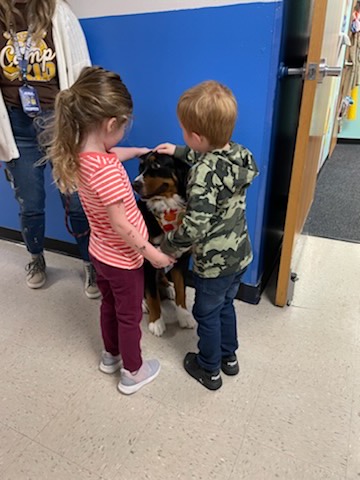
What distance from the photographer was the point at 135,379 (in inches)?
51.8

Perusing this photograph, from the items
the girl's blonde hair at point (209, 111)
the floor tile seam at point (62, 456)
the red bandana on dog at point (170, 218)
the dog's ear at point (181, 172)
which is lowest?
the floor tile seam at point (62, 456)

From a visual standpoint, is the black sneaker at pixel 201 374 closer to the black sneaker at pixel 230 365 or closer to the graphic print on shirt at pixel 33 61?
the black sneaker at pixel 230 365

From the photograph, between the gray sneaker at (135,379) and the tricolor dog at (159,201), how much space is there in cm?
23

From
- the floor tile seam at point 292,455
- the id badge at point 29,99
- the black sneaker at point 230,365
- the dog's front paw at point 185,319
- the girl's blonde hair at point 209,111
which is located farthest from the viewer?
the dog's front paw at point 185,319

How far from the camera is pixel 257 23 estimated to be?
131cm

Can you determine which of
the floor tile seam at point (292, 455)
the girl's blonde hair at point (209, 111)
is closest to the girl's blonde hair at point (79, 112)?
the girl's blonde hair at point (209, 111)

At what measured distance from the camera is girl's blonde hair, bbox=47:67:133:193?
964 mm

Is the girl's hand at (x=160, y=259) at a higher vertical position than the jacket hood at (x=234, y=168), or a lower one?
lower

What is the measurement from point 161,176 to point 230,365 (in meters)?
0.73

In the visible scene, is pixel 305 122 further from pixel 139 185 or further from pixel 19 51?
pixel 19 51

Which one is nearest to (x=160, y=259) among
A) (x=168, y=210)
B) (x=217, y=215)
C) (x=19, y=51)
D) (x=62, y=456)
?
(x=217, y=215)

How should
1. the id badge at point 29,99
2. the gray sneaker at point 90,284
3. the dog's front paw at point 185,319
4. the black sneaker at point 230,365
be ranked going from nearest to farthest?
the black sneaker at point 230,365 → the id badge at point 29,99 → the dog's front paw at point 185,319 → the gray sneaker at point 90,284

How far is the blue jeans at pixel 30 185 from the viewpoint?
5.32ft

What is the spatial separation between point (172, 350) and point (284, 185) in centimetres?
105
